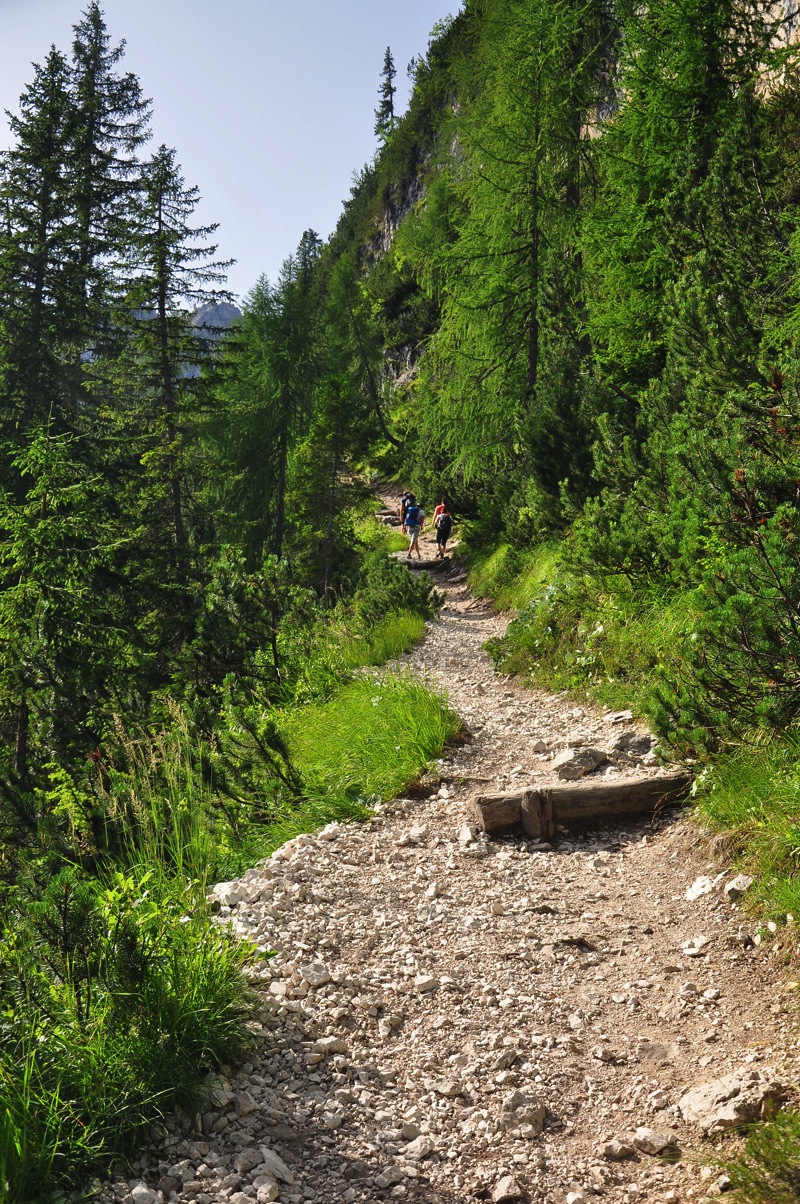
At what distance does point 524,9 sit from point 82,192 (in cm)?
1125

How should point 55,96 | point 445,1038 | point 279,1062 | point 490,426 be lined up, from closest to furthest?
1. point 279,1062
2. point 445,1038
3. point 55,96
4. point 490,426

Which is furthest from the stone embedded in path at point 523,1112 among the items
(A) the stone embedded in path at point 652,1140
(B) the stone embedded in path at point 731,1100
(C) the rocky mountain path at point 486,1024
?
(B) the stone embedded in path at point 731,1100

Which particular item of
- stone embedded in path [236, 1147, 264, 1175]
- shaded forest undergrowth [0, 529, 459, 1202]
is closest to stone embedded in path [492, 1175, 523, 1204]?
stone embedded in path [236, 1147, 264, 1175]

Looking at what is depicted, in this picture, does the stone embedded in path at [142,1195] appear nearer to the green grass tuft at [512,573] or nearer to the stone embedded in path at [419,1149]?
the stone embedded in path at [419,1149]

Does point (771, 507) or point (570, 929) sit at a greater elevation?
point (771, 507)

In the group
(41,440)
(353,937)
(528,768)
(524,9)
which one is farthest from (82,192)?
(353,937)

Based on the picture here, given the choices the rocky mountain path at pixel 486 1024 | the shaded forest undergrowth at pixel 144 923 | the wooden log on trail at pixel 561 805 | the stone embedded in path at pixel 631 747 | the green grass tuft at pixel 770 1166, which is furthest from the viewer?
the stone embedded in path at pixel 631 747

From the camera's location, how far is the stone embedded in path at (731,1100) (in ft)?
8.80

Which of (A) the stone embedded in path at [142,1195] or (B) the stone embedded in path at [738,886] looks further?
(B) the stone embedded in path at [738,886]

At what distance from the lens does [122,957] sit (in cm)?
287

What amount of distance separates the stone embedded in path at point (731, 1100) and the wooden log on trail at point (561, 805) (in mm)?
2351

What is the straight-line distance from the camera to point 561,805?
531 cm

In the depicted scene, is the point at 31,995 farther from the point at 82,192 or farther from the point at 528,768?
the point at 82,192

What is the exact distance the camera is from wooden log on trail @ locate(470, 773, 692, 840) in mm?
5285
